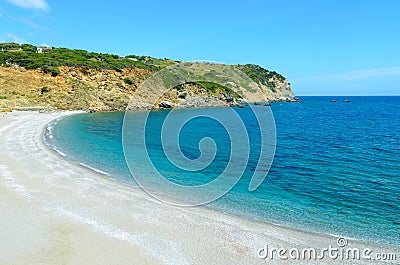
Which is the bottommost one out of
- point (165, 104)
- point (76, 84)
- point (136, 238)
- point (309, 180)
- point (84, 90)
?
point (309, 180)

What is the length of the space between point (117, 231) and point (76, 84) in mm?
62661

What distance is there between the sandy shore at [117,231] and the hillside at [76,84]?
47.1 metres

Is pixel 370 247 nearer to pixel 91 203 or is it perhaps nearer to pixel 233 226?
pixel 233 226

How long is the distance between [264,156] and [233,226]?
14437mm

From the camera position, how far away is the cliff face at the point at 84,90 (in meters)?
57.7

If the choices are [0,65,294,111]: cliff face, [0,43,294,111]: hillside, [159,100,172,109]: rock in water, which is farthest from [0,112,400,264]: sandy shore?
[159,100,172,109]: rock in water

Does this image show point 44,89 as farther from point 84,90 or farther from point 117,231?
point 117,231

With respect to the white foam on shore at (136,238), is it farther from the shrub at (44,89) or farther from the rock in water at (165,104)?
the rock in water at (165,104)

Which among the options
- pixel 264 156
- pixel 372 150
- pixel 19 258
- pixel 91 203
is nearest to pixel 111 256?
pixel 19 258

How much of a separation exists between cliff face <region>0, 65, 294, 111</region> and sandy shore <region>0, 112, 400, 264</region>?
35882mm

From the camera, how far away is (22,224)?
941 centimetres

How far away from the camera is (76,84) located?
6556 cm

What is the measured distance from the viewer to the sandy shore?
7.86m

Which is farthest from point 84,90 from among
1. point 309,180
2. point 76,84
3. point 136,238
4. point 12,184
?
point 136,238
